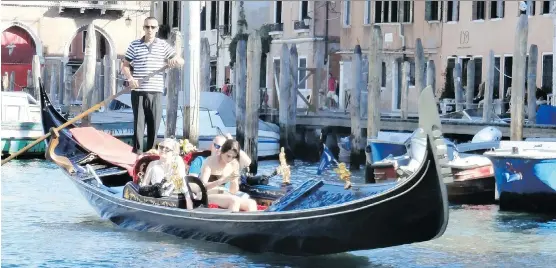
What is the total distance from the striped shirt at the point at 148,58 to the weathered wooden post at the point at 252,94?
4.76 m

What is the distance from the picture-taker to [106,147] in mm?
9773

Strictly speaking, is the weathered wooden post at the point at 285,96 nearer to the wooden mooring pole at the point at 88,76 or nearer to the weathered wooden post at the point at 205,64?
the weathered wooden post at the point at 205,64

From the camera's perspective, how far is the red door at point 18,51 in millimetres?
27156

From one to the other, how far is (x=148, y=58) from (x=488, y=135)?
186 inches

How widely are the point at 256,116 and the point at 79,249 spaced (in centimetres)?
597

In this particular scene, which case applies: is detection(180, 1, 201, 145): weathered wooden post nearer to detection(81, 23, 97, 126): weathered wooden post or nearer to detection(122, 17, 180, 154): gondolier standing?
detection(122, 17, 180, 154): gondolier standing

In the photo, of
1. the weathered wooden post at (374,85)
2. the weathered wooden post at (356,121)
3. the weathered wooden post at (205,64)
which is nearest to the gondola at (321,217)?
the weathered wooden post at (374,85)

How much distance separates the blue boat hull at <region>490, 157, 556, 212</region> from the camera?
9.84m

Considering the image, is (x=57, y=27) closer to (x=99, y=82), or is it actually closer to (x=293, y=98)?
(x=99, y=82)

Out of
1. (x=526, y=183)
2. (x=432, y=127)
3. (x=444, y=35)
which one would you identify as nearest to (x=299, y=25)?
(x=444, y=35)

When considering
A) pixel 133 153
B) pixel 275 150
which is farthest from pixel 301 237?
pixel 275 150

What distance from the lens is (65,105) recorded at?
1916 centimetres

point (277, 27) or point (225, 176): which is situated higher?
point (277, 27)

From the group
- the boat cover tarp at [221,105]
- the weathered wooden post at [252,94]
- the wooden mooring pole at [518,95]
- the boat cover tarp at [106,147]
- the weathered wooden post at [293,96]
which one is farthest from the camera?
the boat cover tarp at [221,105]
